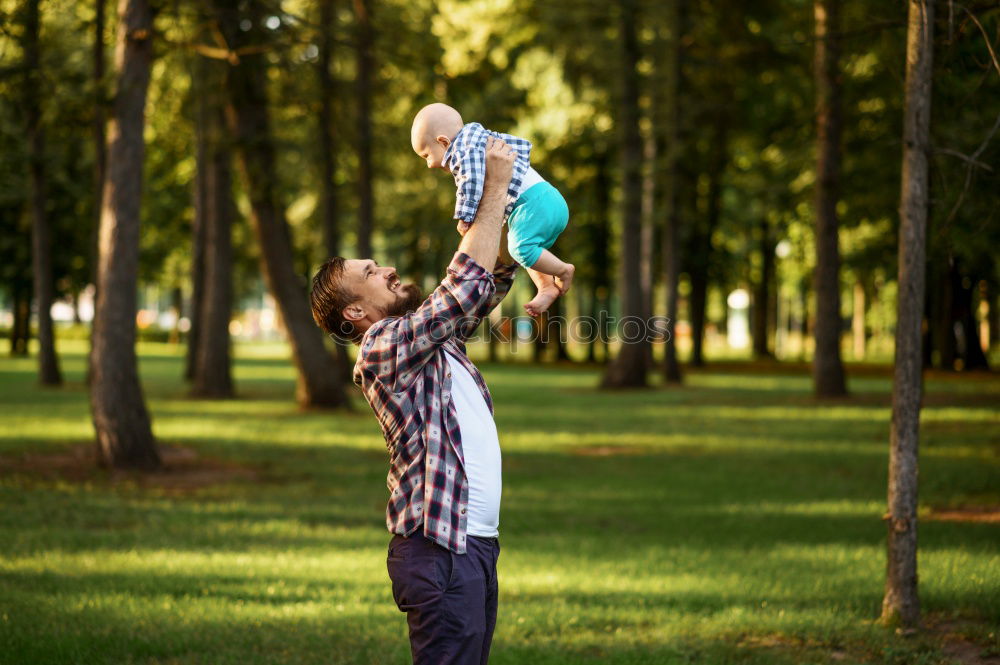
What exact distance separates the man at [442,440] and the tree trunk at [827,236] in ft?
67.7

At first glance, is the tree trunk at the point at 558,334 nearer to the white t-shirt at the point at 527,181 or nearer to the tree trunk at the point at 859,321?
the tree trunk at the point at 859,321

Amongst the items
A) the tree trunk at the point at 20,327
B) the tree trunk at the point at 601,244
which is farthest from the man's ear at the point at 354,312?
the tree trunk at the point at 20,327

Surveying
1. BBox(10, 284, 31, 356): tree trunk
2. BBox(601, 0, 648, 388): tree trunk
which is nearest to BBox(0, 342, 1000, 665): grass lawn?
BBox(601, 0, 648, 388): tree trunk

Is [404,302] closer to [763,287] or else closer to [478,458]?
[478,458]

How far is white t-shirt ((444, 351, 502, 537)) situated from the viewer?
3.47 metres

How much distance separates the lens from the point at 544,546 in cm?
973

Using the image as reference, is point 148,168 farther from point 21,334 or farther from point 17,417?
point 17,417

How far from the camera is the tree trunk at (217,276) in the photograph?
80.1 feet

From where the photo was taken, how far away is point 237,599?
7.50 m

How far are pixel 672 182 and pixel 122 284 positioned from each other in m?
20.6

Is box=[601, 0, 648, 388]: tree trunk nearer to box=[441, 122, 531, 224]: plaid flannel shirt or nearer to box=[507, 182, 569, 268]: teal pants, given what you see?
box=[507, 182, 569, 268]: teal pants

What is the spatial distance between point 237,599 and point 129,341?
671 centimetres

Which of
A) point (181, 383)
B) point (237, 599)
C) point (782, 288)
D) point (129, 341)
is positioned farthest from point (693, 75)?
point (782, 288)

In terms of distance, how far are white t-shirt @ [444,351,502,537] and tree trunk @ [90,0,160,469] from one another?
415 inches
